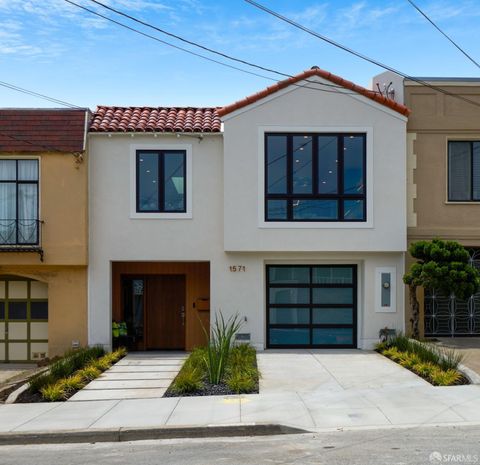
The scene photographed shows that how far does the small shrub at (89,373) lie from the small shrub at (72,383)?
0.38 metres

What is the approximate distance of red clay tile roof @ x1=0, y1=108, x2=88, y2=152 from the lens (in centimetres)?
1502

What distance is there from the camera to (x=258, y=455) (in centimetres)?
718

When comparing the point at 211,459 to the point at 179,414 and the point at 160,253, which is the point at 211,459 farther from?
the point at 160,253

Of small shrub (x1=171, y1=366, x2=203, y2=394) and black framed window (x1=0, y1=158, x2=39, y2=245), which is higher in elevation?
black framed window (x1=0, y1=158, x2=39, y2=245)

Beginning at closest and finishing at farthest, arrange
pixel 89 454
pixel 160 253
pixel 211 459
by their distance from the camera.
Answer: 1. pixel 211 459
2. pixel 89 454
3. pixel 160 253

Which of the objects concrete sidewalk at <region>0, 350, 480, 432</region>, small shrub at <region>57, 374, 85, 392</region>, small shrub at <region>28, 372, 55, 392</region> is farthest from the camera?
small shrub at <region>57, 374, 85, 392</region>

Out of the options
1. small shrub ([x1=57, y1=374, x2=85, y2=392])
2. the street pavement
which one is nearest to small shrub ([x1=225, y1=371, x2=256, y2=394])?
the street pavement

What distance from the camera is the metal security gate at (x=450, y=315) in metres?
15.9

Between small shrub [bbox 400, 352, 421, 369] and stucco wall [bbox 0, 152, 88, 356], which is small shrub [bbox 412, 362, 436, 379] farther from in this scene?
stucco wall [bbox 0, 152, 88, 356]

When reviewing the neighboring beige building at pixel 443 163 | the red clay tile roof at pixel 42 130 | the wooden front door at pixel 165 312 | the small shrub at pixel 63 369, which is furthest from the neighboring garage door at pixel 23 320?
the neighboring beige building at pixel 443 163

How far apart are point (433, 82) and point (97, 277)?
1028 cm

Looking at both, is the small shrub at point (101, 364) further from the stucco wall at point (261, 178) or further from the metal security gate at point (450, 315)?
the metal security gate at point (450, 315)

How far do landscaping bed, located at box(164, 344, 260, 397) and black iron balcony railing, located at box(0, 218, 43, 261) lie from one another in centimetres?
525

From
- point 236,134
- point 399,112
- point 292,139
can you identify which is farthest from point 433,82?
point 236,134
